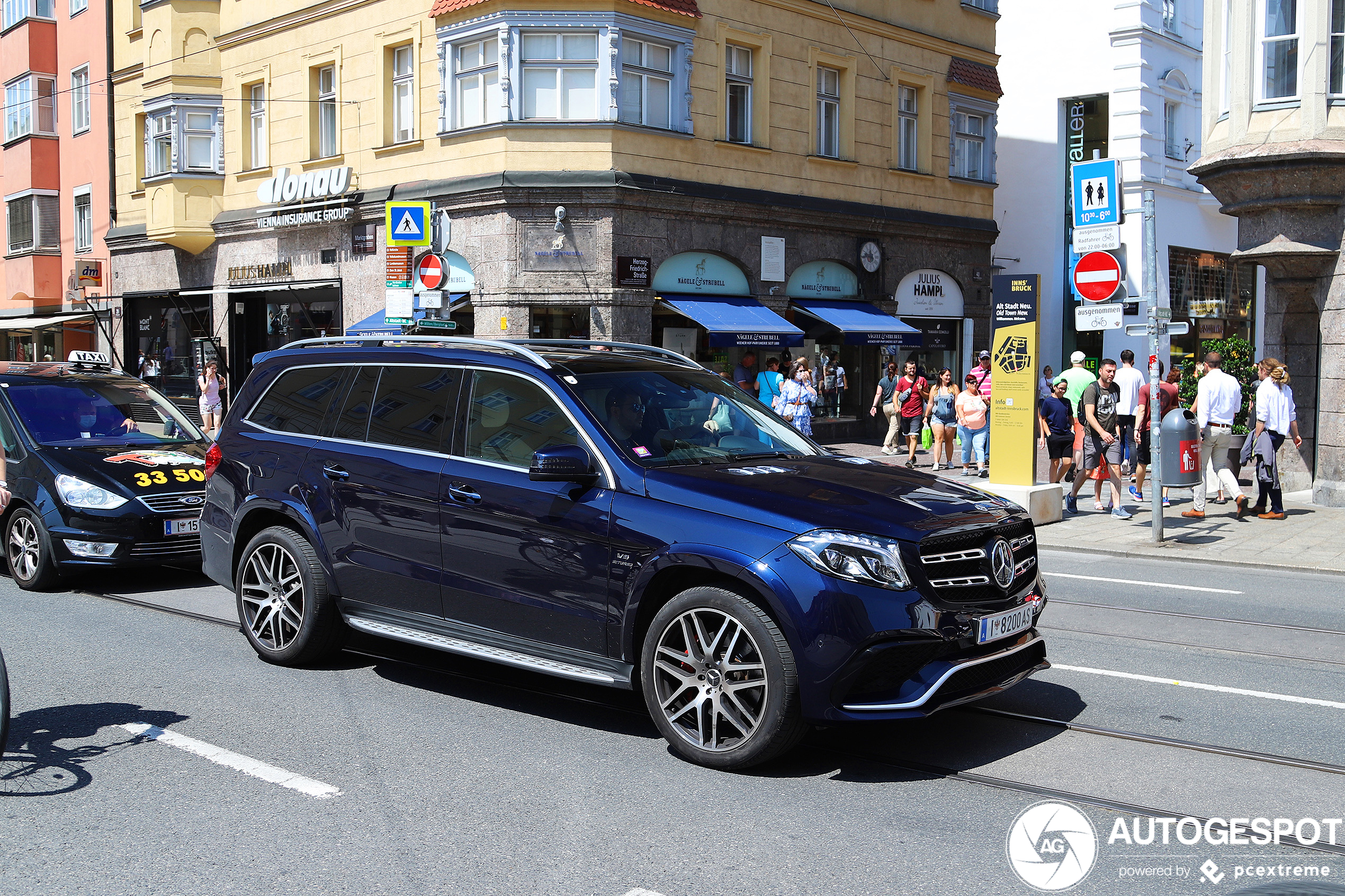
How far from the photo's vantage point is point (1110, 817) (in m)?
4.51

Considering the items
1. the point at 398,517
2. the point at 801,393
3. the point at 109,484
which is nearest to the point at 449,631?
the point at 398,517

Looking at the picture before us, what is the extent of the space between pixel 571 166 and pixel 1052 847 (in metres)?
18.6

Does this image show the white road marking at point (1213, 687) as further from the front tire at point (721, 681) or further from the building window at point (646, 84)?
the building window at point (646, 84)

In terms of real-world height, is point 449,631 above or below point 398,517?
below

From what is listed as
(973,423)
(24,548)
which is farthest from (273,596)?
(973,423)

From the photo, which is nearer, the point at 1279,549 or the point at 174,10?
the point at 1279,549

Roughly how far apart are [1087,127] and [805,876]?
31.8m

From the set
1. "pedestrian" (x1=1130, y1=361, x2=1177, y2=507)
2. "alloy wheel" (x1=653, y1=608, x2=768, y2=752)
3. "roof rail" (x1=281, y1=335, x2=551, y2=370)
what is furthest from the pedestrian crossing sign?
"alloy wheel" (x1=653, y1=608, x2=768, y2=752)

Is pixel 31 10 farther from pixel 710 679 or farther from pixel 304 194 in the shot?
pixel 710 679

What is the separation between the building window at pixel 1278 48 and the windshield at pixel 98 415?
47.1 feet

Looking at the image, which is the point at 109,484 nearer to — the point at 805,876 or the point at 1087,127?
the point at 805,876

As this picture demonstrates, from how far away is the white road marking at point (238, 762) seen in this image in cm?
482

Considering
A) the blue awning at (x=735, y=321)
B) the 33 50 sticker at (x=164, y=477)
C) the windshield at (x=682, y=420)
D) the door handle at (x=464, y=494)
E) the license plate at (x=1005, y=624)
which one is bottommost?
the license plate at (x=1005, y=624)

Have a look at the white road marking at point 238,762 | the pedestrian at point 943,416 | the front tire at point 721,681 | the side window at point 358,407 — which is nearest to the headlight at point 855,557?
the front tire at point 721,681
